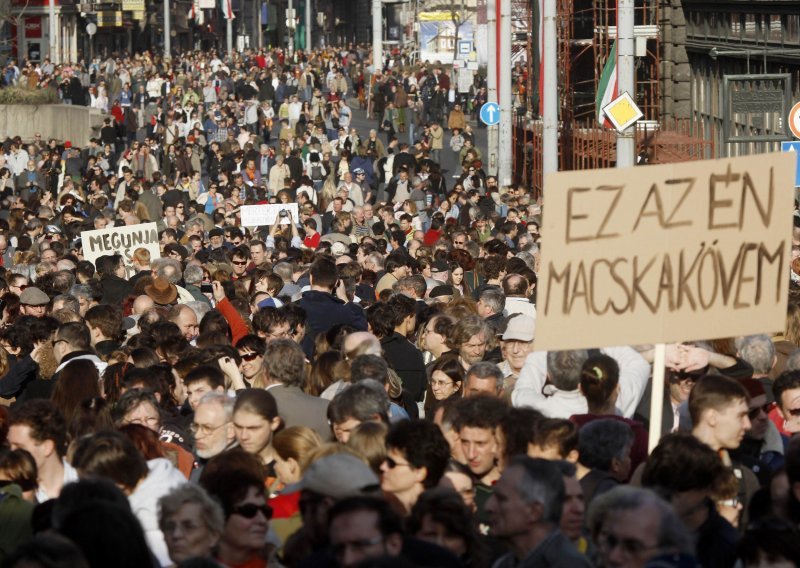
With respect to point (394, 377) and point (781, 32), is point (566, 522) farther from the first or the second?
point (781, 32)

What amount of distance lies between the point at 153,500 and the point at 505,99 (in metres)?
26.3

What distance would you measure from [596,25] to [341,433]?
2725cm

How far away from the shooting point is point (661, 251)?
7.11 meters

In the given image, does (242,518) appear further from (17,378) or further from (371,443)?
(17,378)

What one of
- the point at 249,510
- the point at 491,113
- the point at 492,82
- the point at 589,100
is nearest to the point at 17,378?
the point at 249,510

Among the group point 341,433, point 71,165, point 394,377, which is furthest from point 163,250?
point 71,165

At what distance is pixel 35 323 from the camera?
11.3m

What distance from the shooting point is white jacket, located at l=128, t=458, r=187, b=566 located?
659cm

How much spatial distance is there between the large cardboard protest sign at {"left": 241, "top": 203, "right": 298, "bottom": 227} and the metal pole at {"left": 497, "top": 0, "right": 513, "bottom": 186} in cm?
1005

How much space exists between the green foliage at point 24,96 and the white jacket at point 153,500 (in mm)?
37538

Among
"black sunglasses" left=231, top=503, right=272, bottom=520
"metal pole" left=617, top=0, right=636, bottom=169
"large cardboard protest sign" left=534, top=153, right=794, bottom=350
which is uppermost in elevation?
"metal pole" left=617, top=0, right=636, bottom=169

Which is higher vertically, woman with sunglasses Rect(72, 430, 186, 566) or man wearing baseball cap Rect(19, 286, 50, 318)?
man wearing baseball cap Rect(19, 286, 50, 318)

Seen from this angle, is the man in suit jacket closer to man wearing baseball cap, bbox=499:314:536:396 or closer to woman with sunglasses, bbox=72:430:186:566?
man wearing baseball cap, bbox=499:314:536:396

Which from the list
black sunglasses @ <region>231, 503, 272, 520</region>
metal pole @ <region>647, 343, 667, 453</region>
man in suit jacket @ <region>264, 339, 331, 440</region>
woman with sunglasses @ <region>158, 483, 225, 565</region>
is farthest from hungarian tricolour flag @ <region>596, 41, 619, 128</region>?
woman with sunglasses @ <region>158, 483, 225, 565</region>
